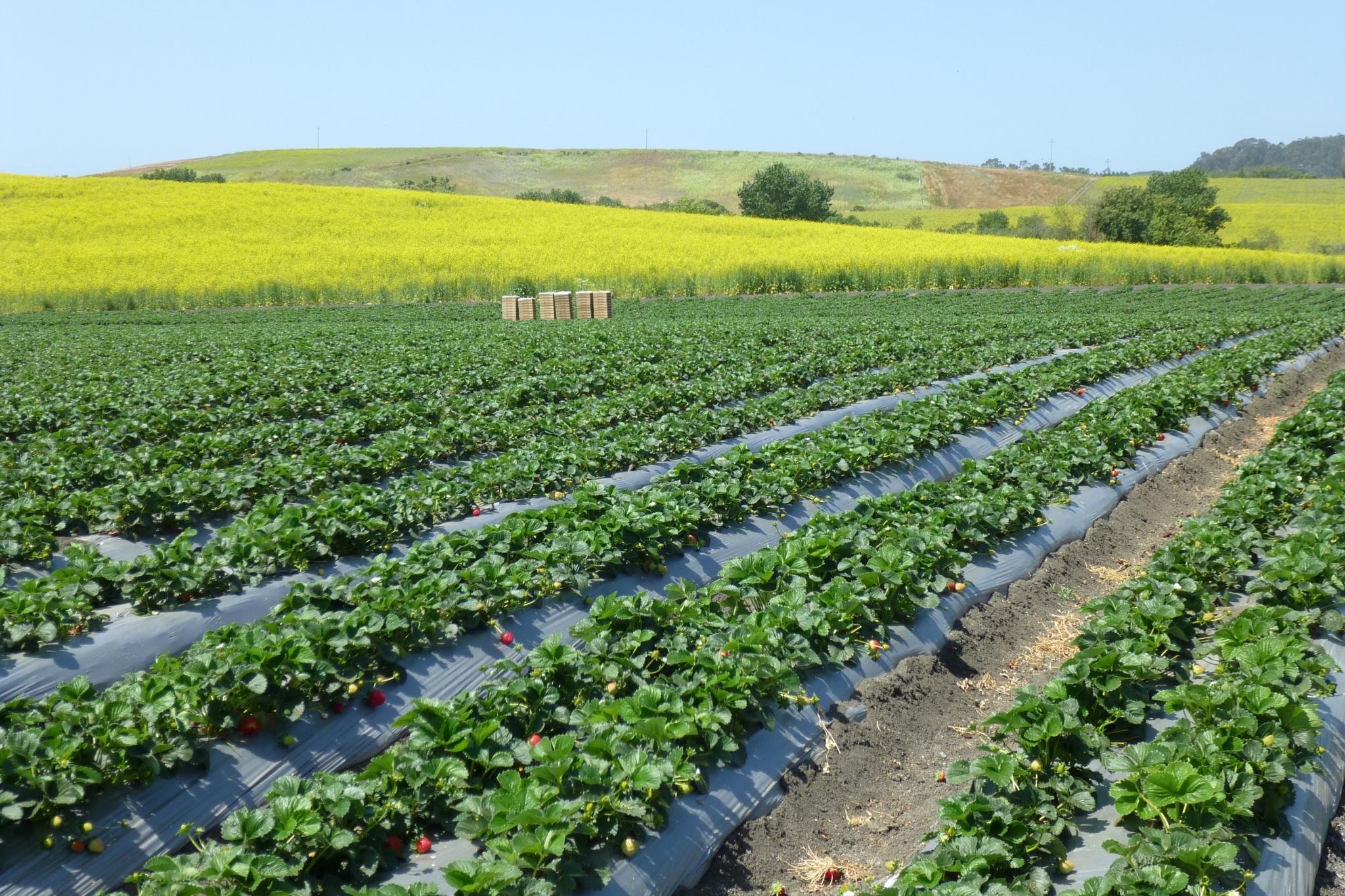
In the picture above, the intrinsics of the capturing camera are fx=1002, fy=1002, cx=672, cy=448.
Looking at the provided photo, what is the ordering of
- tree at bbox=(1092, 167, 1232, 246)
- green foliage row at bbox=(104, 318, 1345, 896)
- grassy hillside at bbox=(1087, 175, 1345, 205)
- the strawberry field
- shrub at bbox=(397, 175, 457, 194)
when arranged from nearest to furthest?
green foliage row at bbox=(104, 318, 1345, 896) → the strawberry field → tree at bbox=(1092, 167, 1232, 246) → shrub at bbox=(397, 175, 457, 194) → grassy hillside at bbox=(1087, 175, 1345, 205)

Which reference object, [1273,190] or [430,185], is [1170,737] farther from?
[1273,190]

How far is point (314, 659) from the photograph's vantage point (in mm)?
4379

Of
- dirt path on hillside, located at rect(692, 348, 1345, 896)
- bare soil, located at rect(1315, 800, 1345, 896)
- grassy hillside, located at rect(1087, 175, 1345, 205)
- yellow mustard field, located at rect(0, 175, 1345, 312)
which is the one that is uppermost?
grassy hillside, located at rect(1087, 175, 1345, 205)

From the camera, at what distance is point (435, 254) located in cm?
4153

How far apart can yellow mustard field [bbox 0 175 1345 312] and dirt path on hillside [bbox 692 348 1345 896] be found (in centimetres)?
2985

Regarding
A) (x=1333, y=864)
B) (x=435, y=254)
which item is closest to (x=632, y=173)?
(x=435, y=254)

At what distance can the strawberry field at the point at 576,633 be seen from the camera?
352cm

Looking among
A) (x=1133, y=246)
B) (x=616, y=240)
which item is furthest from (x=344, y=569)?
(x=1133, y=246)

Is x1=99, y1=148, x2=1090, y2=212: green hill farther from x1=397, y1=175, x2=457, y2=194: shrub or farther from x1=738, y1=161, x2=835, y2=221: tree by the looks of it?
x1=738, y1=161, x2=835, y2=221: tree

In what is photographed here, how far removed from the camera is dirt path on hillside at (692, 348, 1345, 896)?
405cm

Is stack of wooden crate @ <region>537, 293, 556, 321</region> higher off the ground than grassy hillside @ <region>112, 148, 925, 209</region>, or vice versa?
grassy hillside @ <region>112, 148, 925, 209</region>

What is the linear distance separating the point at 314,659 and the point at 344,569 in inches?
87.0

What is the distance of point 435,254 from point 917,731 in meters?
39.2

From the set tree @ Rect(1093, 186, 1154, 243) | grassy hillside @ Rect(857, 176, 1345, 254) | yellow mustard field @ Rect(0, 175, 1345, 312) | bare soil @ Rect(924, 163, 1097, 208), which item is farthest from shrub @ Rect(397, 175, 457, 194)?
tree @ Rect(1093, 186, 1154, 243)
